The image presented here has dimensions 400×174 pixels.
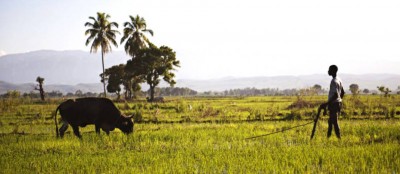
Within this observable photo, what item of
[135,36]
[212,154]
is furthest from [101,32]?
[212,154]

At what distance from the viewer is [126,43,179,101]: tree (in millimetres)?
63013

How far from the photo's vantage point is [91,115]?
602 inches

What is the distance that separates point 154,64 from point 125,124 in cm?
4727

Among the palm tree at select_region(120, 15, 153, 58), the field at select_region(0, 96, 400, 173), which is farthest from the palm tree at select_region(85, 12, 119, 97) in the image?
the field at select_region(0, 96, 400, 173)

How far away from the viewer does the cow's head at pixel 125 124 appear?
1589 centimetres

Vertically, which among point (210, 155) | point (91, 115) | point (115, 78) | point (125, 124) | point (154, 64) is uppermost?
point (154, 64)

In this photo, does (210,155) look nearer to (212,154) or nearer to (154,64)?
(212,154)

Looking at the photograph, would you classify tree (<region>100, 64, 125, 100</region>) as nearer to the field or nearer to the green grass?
the field

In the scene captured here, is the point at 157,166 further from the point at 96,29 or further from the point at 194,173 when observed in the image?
the point at 96,29

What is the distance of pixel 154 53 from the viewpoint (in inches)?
2539

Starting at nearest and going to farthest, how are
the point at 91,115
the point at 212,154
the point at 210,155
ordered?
the point at 210,155, the point at 212,154, the point at 91,115

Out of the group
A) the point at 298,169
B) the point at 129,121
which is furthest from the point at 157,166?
the point at 129,121

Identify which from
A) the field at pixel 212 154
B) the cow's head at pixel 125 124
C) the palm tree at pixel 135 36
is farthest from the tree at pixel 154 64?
the field at pixel 212 154

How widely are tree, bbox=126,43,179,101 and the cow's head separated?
4636 cm
